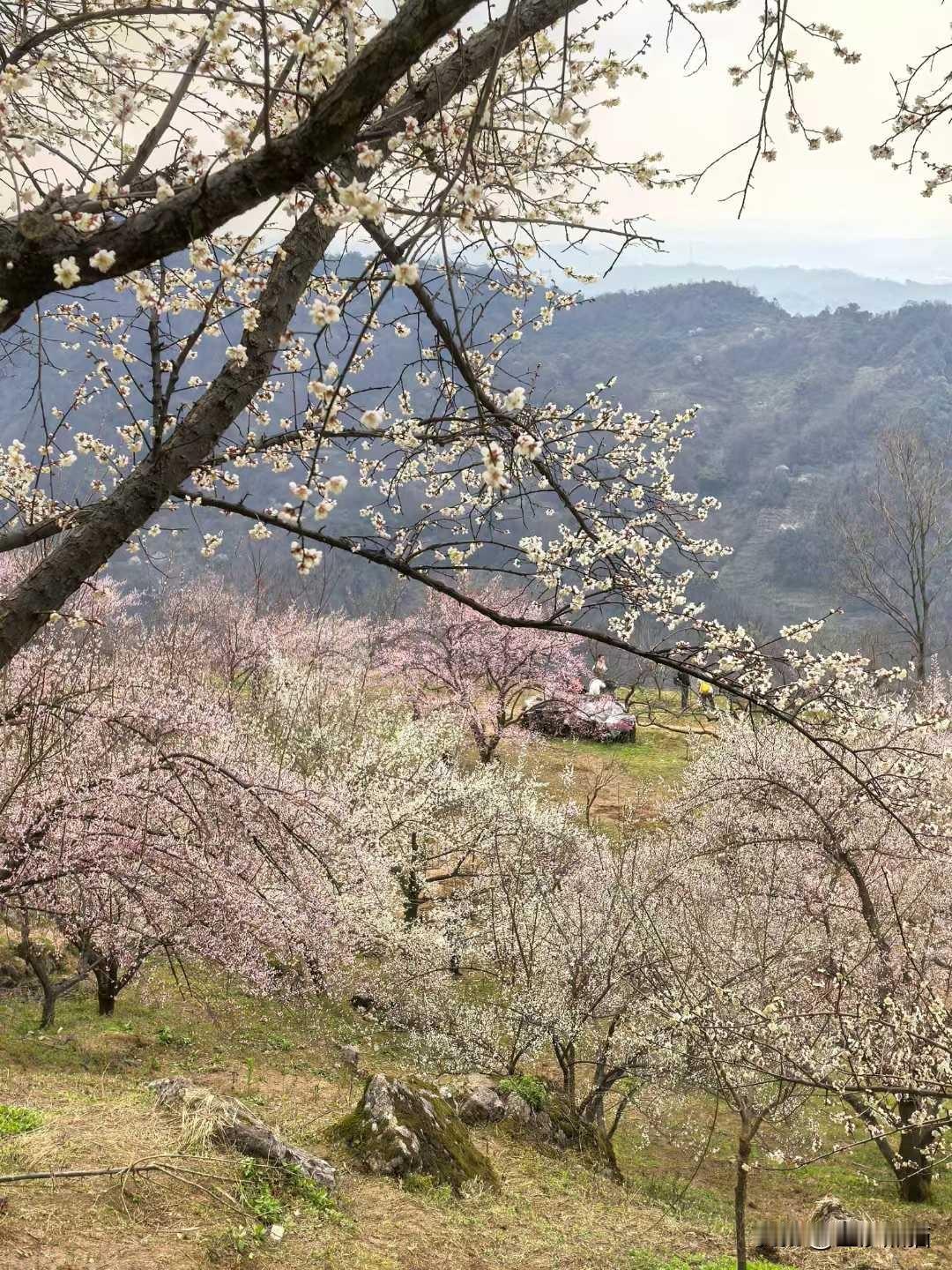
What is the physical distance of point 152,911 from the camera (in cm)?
966

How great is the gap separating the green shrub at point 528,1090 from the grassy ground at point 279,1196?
690 mm

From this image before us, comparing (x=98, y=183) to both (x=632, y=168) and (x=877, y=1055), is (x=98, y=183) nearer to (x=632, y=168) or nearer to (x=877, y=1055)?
(x=632, y=168)

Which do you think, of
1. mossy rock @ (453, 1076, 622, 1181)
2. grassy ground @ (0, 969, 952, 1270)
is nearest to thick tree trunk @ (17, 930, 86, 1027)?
grassy ground @ (0, 969, 952, 1270)

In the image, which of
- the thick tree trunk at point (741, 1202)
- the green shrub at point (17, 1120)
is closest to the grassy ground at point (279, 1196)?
the green shrub at point (17, 1120)

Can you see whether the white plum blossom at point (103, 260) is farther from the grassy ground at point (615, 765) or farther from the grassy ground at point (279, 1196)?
the grassy ground at point (615, 765)

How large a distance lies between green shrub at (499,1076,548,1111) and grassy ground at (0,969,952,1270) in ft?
2.26

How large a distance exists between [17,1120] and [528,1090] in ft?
22.2

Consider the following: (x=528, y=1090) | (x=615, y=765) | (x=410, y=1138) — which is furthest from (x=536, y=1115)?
(x=615, y=765)

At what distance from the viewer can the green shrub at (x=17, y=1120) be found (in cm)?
547

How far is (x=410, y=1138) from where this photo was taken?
7.52m

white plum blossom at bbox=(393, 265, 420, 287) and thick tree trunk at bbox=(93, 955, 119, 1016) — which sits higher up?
white plum blossom at bbox=(393, 265, 420, 287)

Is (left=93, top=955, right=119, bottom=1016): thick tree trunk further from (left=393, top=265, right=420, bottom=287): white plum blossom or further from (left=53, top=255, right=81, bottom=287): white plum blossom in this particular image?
(left=393, top=265, right=420, bottom=287): white plum blossom

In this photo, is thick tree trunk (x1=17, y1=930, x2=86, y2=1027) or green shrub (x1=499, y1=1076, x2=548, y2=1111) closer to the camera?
thick tree trunk (x1=17, y1=930, x2=86, y2=1027)

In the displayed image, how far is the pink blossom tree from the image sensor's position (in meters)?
28.5
